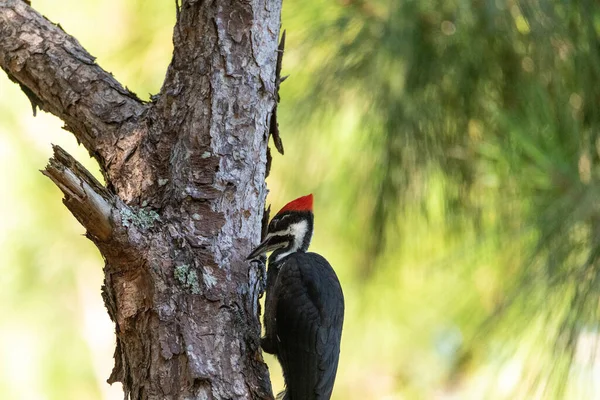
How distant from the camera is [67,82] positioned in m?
1.88

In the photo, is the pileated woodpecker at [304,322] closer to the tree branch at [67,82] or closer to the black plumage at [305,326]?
the black plumage at [305,326]

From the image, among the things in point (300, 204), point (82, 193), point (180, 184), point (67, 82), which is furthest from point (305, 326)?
point (67, 82)

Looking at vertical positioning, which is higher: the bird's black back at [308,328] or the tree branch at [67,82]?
the tree branch at [67,82]

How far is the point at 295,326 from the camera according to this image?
186 cm

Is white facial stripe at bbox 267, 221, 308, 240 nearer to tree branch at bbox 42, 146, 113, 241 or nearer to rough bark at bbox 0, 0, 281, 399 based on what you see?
rough bark at bbox 0, 0, 281, 399

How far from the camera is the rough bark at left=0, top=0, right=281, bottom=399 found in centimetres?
153

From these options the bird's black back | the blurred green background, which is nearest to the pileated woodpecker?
the bird's black back

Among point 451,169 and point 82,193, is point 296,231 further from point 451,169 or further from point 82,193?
point 82,193

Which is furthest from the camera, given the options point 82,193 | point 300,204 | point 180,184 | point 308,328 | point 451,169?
point 451,169

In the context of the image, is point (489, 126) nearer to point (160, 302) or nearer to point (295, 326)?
point (295, 326)

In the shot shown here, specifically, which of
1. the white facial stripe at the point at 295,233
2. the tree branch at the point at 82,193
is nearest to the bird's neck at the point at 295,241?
the white facial stripe at the point at 295,233

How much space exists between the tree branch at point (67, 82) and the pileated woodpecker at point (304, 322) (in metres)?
0.48

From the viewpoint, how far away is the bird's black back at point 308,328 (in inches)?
72.1

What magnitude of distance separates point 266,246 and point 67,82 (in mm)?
677
